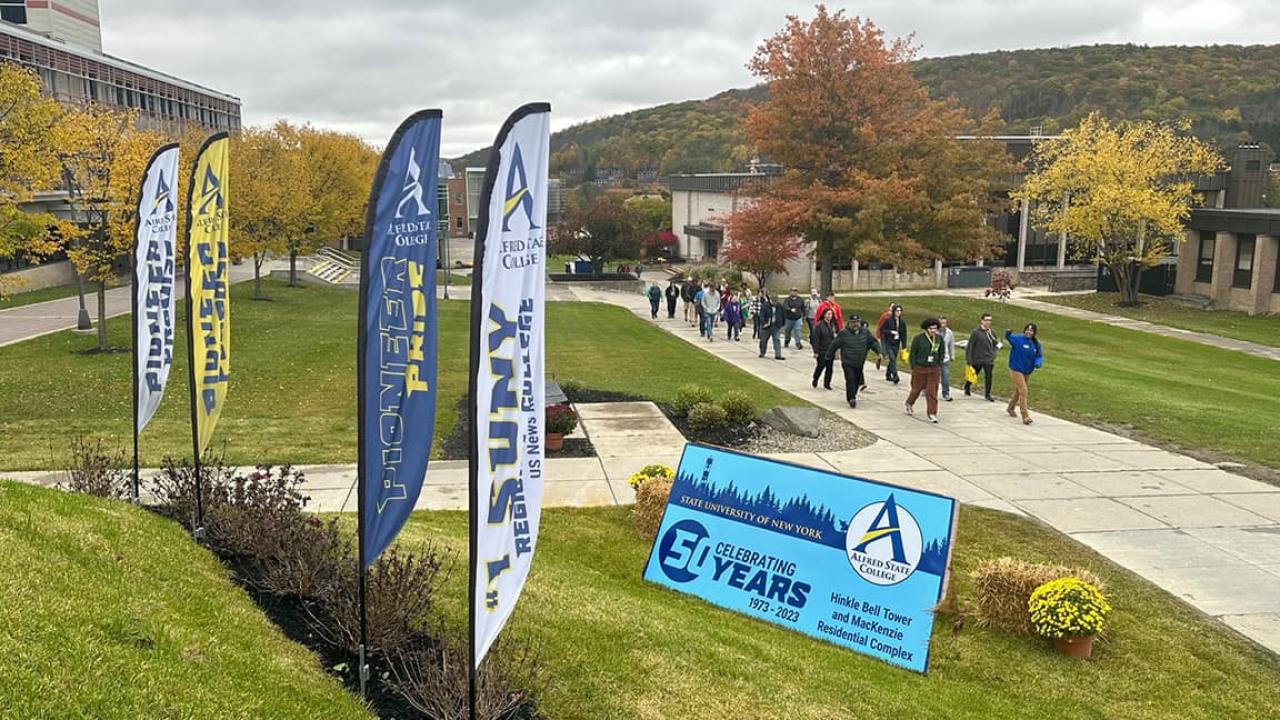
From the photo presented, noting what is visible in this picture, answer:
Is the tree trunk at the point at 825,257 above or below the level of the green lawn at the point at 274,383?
above

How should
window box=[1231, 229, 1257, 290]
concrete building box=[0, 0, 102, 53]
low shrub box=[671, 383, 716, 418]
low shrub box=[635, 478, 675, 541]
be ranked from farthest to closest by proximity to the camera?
concrete building box=[0, 0, 102, 53] → window box=[1231, 229, 1257, 290] → low shrub box=[671, 383, 716, 418] → low shrub box=[635, 478, 675, 541]

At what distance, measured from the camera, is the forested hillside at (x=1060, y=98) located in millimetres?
104125

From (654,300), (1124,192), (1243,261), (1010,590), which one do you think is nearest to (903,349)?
(1010,590)

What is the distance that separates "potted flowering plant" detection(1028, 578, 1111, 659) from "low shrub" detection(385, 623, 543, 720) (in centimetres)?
400

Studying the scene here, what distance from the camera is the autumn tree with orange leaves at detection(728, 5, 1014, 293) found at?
33531 mm

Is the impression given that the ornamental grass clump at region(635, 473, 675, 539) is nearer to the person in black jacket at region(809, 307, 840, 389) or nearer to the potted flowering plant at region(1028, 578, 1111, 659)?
the potted flowering plant at region(1028, 578, 1111, 659)

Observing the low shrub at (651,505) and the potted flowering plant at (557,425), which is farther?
the potted flowering plant at (557,425)

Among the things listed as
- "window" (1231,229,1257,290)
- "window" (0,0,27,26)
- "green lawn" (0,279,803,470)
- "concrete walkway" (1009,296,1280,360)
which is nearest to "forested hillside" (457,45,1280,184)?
"concrete walkway" (1009,296,1280,360)

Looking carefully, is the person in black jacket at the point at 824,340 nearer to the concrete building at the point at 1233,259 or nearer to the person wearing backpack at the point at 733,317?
the person wearing backpack at the point at 733,317

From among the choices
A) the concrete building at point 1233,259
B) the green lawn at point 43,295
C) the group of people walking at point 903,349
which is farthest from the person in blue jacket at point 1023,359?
the green lawn at point 43,295

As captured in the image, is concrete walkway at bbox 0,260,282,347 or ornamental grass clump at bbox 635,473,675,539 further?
concrete walkway at bbox 0,260,282,347

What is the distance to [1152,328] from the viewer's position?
34.3 meters

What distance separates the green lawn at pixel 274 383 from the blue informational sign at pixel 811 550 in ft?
20.1

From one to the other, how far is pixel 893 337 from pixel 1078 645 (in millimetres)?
13105
